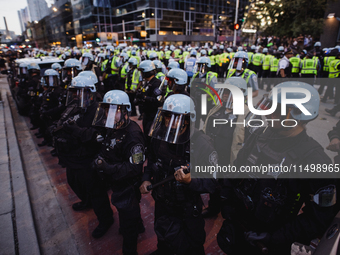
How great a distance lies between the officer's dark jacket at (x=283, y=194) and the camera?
5.25 feet

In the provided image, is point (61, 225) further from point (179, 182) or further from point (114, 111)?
point (179, 182)

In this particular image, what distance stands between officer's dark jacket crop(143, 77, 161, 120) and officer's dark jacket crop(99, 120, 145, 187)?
6.77ft

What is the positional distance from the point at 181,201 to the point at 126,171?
730mm

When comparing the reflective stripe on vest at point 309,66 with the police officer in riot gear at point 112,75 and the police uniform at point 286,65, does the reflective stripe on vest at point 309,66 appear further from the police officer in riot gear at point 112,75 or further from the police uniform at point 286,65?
the police officer in riot gear at point 112,75

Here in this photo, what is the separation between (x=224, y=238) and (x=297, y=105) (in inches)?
59.7

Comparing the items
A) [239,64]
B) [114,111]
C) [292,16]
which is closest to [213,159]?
[114,111]

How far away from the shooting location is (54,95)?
16.3ft

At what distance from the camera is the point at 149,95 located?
5.27 meters

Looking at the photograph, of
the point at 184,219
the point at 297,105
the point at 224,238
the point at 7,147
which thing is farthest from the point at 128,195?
the point at 7,147

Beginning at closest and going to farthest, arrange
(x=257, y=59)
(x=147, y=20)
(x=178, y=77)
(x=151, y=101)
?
(x=178, y=77), (x=151, y=101), (x=257, y=59), (x=147, y=20)

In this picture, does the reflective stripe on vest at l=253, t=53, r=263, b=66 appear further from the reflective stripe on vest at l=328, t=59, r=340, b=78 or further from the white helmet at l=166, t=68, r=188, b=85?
the white helmet at l=166, t=68, r=188, b=85

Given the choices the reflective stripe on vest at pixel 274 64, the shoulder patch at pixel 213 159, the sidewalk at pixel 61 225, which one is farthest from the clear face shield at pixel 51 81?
the reflective stripe on vest at pixel 274 64

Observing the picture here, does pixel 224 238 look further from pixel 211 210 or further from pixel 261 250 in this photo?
pixel 211 210

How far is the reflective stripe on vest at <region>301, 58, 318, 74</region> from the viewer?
8.99m
